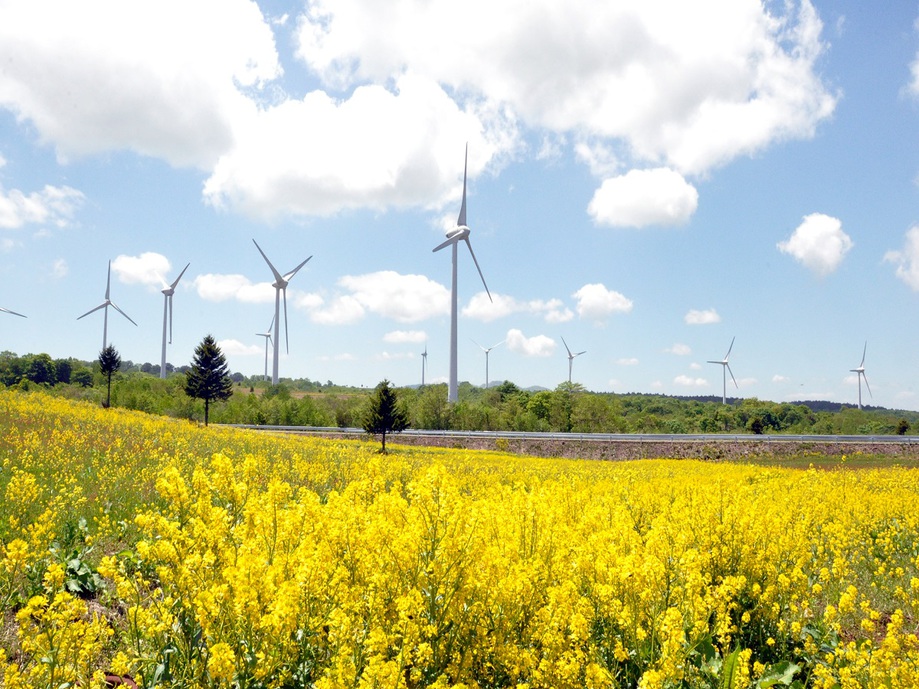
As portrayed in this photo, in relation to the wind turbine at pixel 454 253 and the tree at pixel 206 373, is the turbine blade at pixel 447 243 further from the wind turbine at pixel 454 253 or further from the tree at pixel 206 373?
the tree at pixel 206 373

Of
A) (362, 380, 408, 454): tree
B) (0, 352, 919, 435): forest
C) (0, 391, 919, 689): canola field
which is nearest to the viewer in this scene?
(0, 391, 919, 689): canola field

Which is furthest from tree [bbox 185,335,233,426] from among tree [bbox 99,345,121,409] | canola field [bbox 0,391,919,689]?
canola field [bbox 0,391,919,689]

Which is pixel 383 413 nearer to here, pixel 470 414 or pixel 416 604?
pixel 470 414

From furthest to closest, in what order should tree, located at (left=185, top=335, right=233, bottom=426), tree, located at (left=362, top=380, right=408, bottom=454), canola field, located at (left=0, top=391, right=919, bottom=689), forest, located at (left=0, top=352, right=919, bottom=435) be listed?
forest, located at (left=0, top=352, right=919, bottom=435) → tree, located at (left=185, top=335, right=233, bottom=426) → tree, located at (left=362, top=380, right=408, bottom=454) → canola field, located at (left=0, top=391, right=919, bottom=689)

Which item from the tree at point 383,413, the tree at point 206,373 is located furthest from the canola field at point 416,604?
the tree at point 206,373

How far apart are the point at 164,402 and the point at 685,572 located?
78550 millimetres

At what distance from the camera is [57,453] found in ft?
46.0

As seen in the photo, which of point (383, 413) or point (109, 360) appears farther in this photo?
point (109, 360)

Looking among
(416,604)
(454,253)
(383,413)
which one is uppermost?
(454,253)

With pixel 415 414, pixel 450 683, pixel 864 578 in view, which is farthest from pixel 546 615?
pixel 415 414

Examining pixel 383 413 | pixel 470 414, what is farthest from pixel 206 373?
pixel 470 414

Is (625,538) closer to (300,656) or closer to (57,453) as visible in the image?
(300,656)

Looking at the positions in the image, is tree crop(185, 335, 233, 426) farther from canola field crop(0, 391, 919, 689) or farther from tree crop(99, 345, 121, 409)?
canola field crop(0, 391, 919, 689)

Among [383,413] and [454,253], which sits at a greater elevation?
[454,253]
